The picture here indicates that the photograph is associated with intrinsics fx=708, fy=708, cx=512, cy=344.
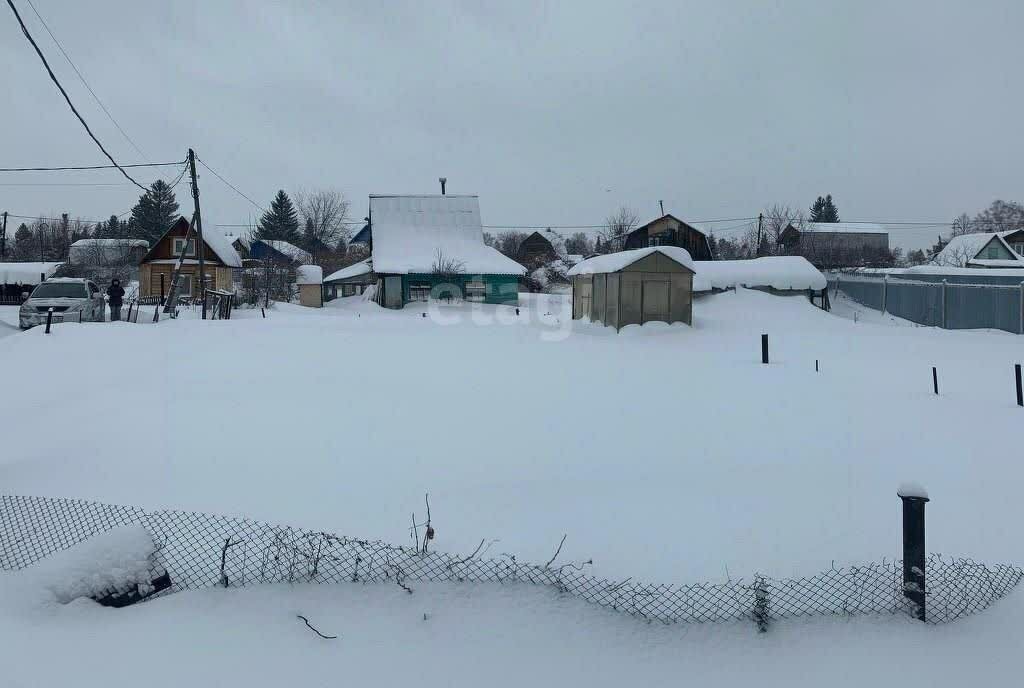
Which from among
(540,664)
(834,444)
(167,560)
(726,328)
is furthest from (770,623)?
(726,328)

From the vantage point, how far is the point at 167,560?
15.7ft

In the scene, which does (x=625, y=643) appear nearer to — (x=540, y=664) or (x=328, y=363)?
(x=540, y=664)

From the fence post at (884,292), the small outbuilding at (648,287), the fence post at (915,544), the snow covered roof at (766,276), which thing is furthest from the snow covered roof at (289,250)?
the fence post at (915,544)

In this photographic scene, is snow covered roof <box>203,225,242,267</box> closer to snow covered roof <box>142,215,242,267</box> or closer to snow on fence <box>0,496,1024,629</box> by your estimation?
snow covered roof <box>142,215,242,267</box>

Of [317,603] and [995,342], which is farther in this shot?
[995,342]

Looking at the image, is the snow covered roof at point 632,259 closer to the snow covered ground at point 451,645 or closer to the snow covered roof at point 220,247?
the snow covered ground at point 451,645

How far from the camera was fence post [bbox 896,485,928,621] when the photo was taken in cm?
398

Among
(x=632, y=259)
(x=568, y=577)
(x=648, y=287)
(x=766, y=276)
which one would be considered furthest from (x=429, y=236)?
(x=568, y=577)

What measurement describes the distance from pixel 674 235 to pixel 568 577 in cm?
3738

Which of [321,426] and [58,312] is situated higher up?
[58,312]

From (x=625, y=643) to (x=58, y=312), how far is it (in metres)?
21.3

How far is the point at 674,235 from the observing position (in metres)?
40.1

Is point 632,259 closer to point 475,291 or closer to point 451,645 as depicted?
point 475,291

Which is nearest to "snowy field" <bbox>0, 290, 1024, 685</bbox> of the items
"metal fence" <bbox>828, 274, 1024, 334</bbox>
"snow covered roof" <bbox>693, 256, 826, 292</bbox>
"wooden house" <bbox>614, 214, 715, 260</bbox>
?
"metal fence" <bbox>828, 274, 1024, 334</bbox>
